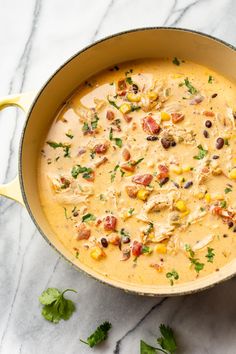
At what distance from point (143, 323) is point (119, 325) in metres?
0.14

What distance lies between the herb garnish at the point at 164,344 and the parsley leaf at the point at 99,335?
0.22m

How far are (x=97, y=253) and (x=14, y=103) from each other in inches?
37.8

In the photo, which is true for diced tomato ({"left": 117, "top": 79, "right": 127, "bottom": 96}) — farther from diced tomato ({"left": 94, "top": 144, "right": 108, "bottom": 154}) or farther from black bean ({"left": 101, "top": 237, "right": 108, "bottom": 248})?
black bean ({"left": 101, "top": 237, "right": 108, "bottom": 248})

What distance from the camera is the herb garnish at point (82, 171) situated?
3.80 metres

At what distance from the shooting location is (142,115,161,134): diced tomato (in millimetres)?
3811

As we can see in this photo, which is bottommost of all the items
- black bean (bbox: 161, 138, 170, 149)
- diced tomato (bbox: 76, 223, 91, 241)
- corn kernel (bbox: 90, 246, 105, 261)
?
corn kernel (bbox: 90, 246, 105, 261)

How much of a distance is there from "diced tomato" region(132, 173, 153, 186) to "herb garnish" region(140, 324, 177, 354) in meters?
0.86

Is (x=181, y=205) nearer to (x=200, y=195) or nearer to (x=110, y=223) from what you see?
(x=200, y=195)

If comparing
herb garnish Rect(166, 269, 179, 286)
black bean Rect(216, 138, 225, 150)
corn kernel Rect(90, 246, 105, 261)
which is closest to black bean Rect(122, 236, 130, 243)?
corn kernel Rect(90, 246, 105, 261)

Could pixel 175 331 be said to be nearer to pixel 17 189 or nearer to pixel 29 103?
pixel 17 189

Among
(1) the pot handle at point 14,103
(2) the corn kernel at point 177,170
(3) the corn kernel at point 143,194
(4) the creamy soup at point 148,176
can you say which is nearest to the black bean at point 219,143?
(4) the creamy soup at point 148,176

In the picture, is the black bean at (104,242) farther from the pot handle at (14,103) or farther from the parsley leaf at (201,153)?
the parsley leaf at (201,153)

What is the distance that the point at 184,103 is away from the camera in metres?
3.86

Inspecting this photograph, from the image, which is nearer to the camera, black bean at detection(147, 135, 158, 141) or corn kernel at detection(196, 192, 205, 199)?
corn kernel at detection(196, 192, 205, 199)
